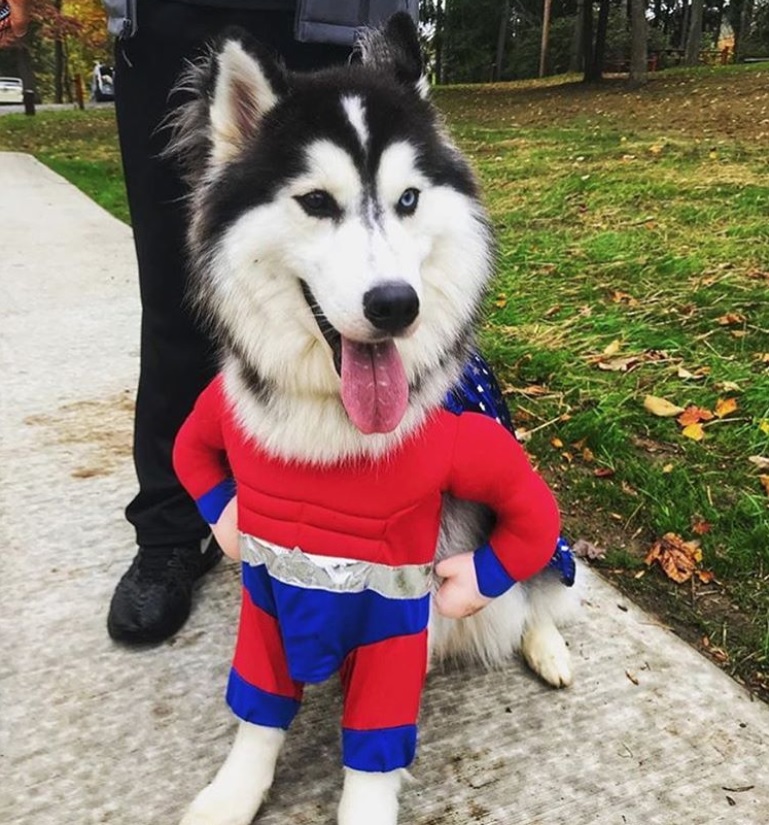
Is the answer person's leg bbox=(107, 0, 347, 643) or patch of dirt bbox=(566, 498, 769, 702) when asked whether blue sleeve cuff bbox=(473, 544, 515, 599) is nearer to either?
patch of dirt bbox=(566, 498, 769, 702)

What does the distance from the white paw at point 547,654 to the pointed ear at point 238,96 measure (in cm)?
143

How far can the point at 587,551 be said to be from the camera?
286 cm

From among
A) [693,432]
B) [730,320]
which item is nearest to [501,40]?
[730,320]

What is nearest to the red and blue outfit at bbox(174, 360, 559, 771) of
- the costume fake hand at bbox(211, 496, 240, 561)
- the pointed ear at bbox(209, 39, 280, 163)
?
the costume fake hand at bbox(211, 496, 240, 561)

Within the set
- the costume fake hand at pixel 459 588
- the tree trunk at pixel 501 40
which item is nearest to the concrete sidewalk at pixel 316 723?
the costume fake hand at pixel 459 588

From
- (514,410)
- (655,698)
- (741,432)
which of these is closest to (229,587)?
(655,698)

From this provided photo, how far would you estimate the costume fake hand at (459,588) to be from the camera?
1908mm

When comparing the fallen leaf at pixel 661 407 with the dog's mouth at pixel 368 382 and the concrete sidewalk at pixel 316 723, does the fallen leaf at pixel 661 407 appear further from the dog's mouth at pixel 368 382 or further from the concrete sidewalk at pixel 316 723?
the dog's mouth at pixel 368 382

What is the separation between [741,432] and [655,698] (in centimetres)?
157

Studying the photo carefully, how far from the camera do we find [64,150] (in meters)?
15.1

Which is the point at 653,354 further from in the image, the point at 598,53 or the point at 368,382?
the point at 598,53

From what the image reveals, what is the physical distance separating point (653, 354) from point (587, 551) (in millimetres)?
1678

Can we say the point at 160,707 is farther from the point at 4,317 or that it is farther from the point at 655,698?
the point at 4,317

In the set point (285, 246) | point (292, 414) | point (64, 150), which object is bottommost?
point (64, 150)
